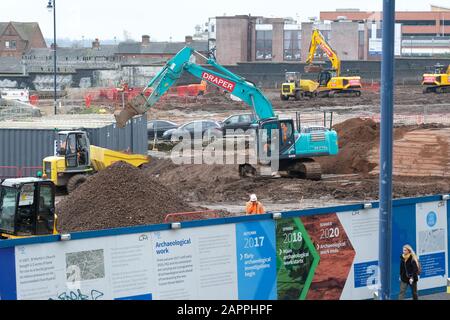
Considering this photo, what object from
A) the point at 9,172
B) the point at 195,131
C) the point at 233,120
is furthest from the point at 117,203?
the point at 233,120

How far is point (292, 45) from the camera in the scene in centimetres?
10188

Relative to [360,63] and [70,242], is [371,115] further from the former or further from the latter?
[70,242]

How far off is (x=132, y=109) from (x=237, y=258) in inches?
629

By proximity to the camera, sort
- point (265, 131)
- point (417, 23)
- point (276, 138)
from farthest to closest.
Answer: point (417, 23) < point (276, 138) < point (265, 131)

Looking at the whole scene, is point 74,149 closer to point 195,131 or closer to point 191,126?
point 195,131

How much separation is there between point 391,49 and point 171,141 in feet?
107

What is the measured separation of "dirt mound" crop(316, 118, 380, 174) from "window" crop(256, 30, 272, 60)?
64.0 metres

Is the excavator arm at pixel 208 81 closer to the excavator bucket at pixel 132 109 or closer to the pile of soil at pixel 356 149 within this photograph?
the excavator bucket at pixel 132 109

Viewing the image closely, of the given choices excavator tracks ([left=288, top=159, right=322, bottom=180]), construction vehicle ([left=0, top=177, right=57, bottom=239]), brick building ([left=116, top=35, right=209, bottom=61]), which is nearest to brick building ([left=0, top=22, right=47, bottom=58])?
brick building ([left=116, top=35, right=209, bottom=61])

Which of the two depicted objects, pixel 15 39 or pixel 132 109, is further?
pixel 15 39

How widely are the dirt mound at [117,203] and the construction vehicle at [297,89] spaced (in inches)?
1726

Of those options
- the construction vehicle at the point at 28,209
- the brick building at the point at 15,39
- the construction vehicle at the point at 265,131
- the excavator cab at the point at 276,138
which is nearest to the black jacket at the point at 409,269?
the construction vehicle at the point at 28,209

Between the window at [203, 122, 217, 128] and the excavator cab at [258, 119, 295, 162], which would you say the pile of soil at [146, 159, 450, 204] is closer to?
the excavator cab at [258, 119, 295, 162]

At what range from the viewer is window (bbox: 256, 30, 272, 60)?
101625 mm
